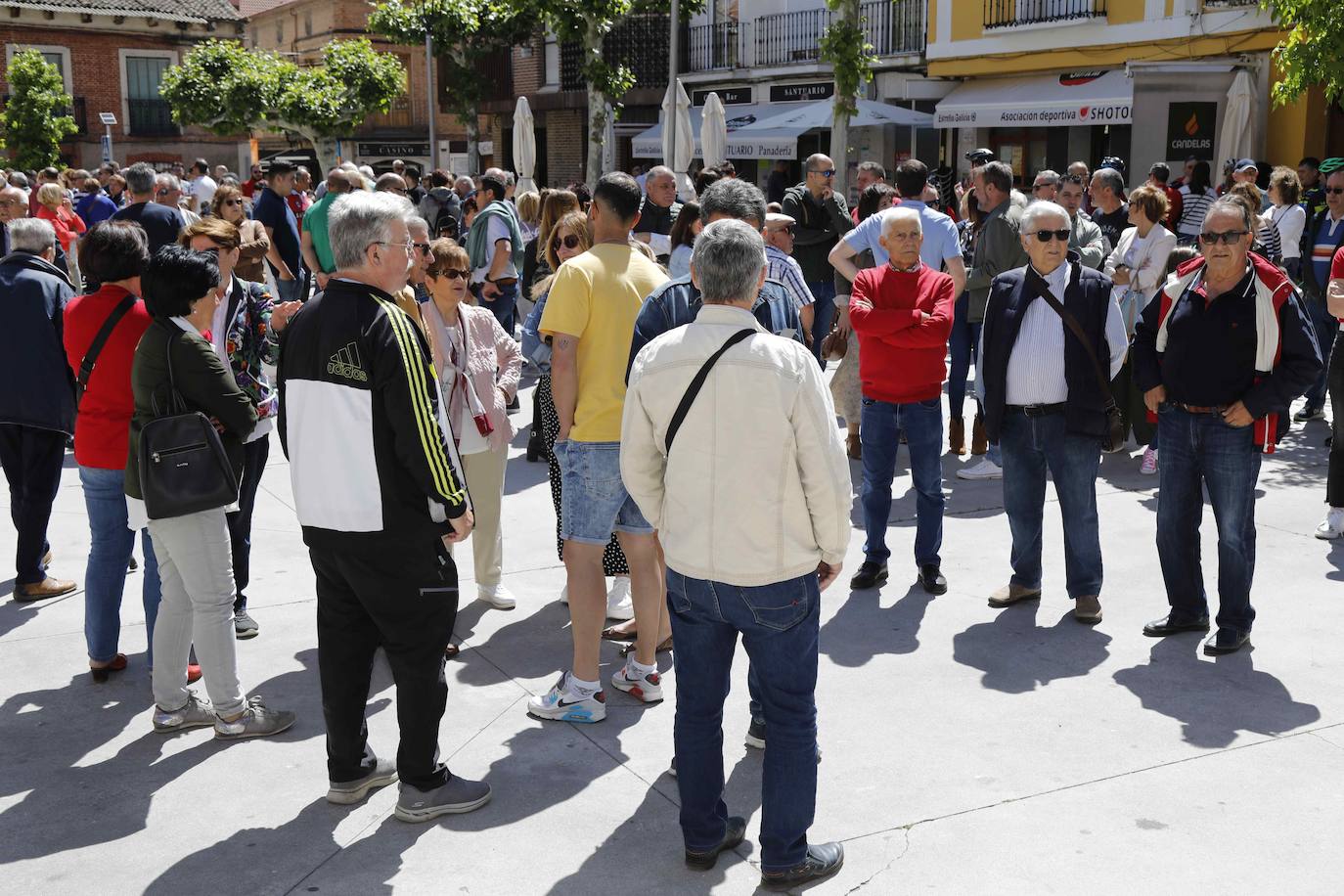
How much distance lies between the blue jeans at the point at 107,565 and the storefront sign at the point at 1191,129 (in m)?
18.6

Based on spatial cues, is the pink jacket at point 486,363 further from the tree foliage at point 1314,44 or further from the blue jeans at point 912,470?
the tree foliage at point 1314,44

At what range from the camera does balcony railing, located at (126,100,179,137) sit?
141ft

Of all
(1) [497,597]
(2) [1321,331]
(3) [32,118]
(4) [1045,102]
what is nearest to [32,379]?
(1) [497,597]

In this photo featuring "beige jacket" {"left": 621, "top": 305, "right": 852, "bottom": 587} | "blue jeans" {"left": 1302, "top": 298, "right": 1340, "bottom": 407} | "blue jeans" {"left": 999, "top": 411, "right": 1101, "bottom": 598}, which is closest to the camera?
"beige jacket" {"left": 621, "top": 305, "right": 852, "bottom": 587}

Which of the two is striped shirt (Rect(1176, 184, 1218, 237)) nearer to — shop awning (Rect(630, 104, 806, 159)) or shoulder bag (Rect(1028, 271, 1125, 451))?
shoulder bag (Rect(1028, 271, 1125, 451))

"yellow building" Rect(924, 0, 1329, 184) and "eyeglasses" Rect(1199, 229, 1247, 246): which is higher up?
"yellow building" Rect(924, 0, 1329, 184)

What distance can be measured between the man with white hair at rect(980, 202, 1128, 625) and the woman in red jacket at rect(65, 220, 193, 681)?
3.56 metres

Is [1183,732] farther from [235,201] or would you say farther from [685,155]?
[685,155]

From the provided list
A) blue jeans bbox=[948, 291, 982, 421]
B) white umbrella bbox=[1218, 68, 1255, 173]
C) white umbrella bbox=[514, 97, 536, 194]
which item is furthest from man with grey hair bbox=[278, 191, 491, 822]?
white umbrella bbox=[1218, 68, 1255, 173]

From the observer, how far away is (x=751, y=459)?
337 centimetres

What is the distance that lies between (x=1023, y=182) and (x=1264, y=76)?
5230 mm

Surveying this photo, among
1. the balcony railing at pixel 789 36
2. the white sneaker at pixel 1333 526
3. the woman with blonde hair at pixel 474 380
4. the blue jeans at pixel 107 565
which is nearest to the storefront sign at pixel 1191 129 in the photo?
the balcony railing at pixel 789 36

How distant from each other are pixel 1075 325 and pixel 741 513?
270cm

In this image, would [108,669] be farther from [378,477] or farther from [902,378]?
[902,378]
